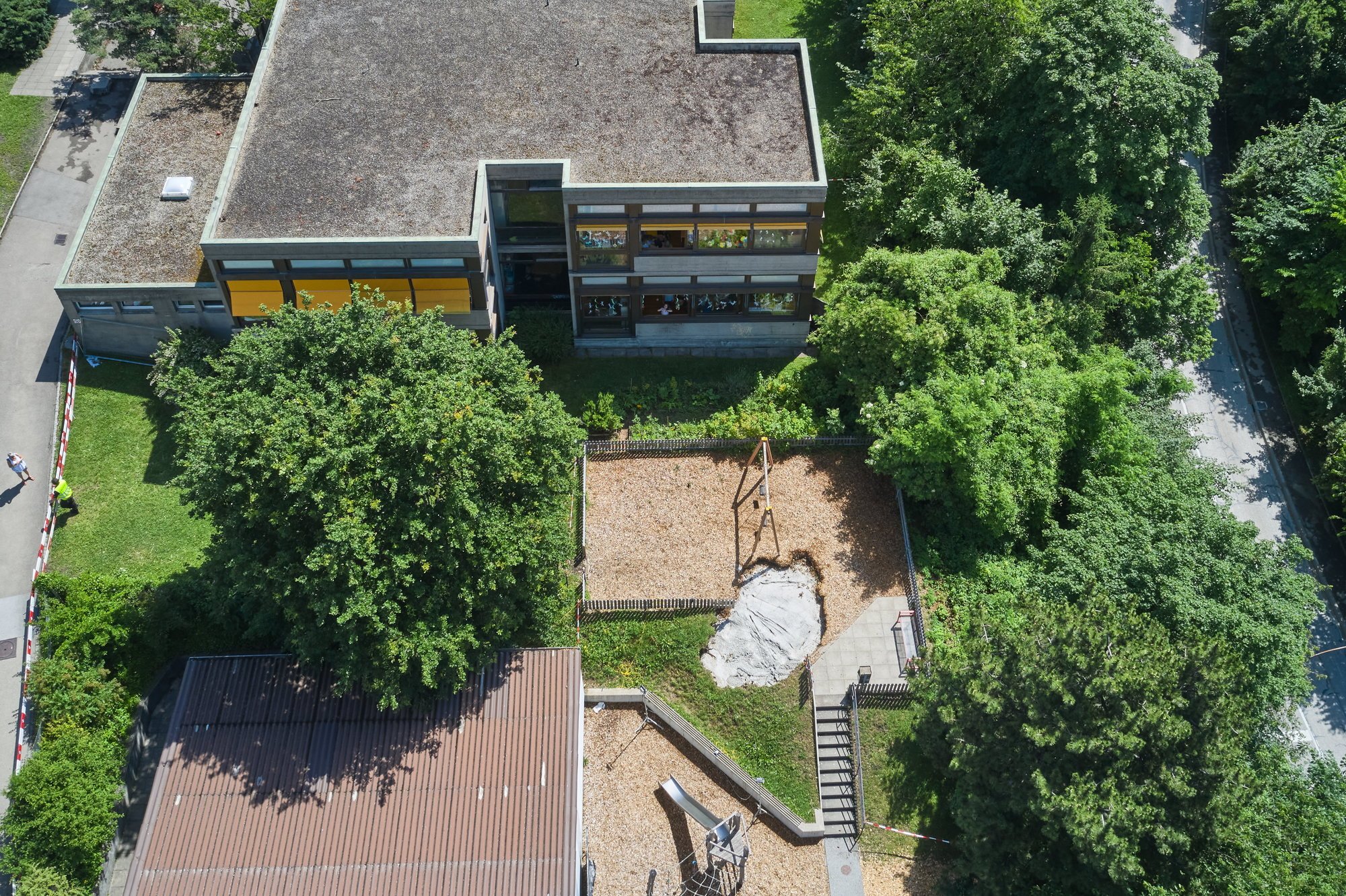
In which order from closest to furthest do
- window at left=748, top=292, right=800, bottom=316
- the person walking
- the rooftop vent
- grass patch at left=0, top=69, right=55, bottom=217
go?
the person walking, the rooftop vent, window at left=748, top=292, right=800, bottom=316, grass patch at left=0, top=69, right=55, bottom=217

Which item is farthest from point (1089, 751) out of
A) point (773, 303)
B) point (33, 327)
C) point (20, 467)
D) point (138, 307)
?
point (33, 327)

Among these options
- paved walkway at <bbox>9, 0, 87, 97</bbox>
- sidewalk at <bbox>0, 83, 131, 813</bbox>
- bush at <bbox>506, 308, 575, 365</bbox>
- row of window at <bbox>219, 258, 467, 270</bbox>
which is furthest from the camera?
paved walkway at <bbox>9, 0, 87, 97</bbox>

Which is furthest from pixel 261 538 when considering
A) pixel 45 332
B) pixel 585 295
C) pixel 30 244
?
pixel 30 244

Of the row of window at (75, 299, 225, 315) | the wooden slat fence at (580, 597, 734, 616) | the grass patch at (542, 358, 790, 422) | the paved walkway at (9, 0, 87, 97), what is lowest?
the wooden slat fence at (580, 597, 734, 616)

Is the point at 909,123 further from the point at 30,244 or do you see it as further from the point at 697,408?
the point at 30,244

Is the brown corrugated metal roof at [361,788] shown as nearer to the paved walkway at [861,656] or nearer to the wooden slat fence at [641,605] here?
the wooden slat fence at [641,605]

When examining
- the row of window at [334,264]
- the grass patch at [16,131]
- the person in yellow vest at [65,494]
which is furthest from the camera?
the grass patch at [16,131]

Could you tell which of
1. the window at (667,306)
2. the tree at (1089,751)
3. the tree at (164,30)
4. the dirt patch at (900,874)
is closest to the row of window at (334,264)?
the window at (667,306)

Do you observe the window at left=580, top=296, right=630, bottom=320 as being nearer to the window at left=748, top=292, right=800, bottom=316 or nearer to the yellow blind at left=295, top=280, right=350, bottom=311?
the window at left=748, top=292, right=800, bottom=316

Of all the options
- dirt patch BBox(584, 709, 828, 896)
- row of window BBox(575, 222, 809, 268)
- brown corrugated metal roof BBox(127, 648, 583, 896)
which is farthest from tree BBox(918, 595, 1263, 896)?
row of window BBox(575, 222, 809, 268)
